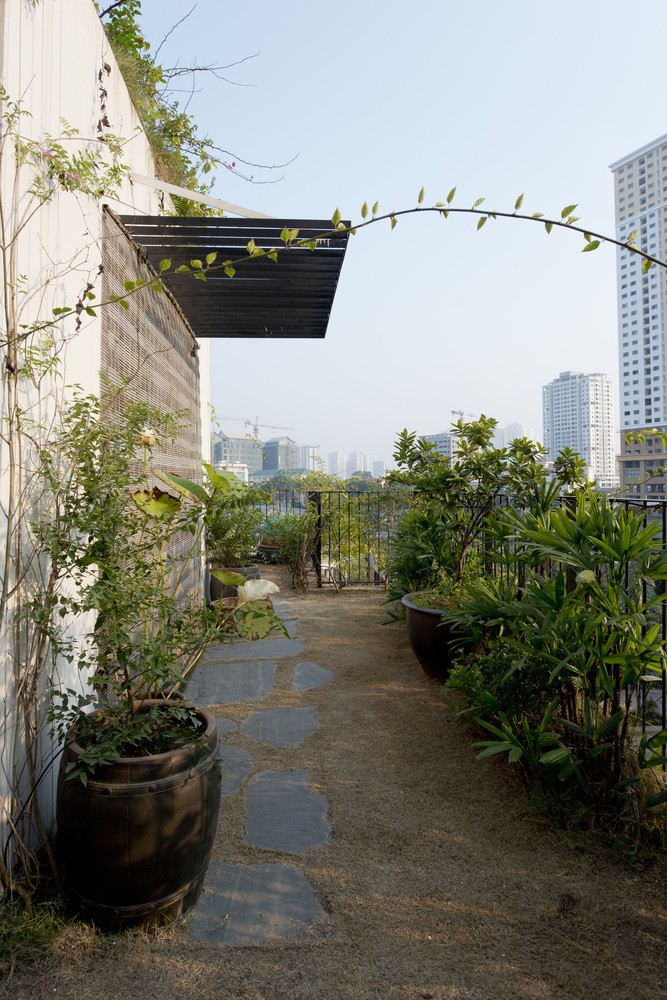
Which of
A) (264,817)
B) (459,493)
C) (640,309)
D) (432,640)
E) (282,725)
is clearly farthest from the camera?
(640,309)

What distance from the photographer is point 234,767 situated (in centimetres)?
277

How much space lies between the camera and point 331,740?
3.09 metres

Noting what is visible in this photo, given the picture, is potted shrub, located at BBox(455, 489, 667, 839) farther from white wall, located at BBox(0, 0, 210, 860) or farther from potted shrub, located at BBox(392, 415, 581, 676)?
white wall, located at BBox(0, 0, 210, 860)

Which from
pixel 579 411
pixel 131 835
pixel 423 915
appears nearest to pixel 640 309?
pixel 579 411

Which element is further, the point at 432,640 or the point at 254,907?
the point at 432,640

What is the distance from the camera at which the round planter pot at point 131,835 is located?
157cm

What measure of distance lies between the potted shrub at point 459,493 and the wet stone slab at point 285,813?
121cm

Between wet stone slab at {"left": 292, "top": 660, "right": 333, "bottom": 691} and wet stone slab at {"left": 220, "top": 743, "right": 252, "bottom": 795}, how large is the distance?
921 mm

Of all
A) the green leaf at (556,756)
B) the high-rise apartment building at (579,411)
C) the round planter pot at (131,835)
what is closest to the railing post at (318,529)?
the green leaf at (556,756)

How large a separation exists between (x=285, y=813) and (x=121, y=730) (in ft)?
3.20

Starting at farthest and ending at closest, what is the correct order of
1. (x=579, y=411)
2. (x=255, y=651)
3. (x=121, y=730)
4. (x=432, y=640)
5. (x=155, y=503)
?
1. (x=579, y=411)
2. (x=255, y=651)
3. (x=432, y=640)
4. (x=155, y=503)
5. (x=121, y=730)

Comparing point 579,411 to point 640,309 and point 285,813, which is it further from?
point 285,813

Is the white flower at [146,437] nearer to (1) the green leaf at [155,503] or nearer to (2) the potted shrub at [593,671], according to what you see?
(1) the green leaf at [155,503]

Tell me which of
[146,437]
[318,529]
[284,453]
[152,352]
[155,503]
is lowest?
[318,529]
